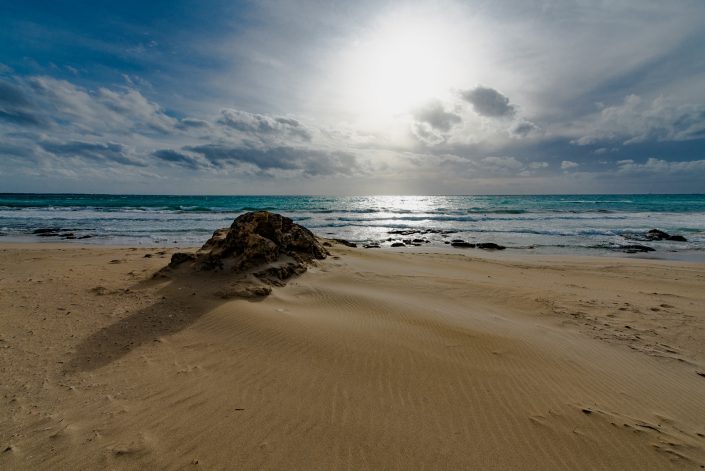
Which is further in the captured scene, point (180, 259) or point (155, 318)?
point (180, 259)

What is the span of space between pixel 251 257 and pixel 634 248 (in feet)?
60.0

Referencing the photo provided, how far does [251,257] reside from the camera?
7.29 meters

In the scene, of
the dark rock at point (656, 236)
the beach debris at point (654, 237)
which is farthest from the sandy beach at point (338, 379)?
the dark rock at point (656, 236)

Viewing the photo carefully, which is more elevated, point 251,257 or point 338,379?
point 251,257

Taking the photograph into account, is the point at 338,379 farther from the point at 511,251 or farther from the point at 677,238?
the point at 677,238

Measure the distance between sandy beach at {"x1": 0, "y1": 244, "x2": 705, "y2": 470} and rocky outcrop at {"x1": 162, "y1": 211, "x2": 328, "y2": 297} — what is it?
454 mm

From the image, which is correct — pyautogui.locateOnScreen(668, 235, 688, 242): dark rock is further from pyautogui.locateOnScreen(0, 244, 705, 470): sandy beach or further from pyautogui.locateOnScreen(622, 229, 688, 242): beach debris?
pyautogui.locateOnScreen(0, 244, 705, 470): sandy beach

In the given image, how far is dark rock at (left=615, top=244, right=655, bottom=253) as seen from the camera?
51.1 feet

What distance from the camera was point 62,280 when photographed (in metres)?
→ 6.90

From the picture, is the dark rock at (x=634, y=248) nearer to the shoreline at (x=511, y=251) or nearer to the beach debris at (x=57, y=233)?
the shoreline at (x=511, y=251)

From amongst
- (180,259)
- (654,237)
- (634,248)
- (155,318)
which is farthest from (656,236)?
(155,318)

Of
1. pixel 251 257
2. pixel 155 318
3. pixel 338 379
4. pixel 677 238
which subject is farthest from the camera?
pixel 677 238

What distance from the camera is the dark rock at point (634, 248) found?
15.6 metres

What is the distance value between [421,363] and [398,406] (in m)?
0.97
